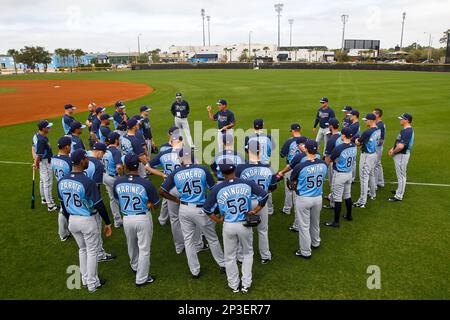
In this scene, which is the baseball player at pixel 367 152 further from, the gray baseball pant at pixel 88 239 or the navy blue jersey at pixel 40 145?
the navy blue jersey at pixel 40 145

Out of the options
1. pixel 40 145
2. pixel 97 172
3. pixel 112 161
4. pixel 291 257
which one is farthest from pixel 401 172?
pixel 40 145

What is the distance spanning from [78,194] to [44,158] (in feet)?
12.7

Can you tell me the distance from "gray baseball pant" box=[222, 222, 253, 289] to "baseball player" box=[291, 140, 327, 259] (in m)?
1.26

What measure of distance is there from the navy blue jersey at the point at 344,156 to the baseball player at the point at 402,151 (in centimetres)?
196

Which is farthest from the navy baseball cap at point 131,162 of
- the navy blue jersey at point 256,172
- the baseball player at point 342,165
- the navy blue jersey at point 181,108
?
the navy blue jersey at point 181,108

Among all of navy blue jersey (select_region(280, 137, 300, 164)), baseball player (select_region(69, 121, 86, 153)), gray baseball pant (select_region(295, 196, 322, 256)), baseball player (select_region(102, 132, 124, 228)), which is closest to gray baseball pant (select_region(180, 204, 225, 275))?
gray baseball pant (select_region(295, 196, 322, 256))

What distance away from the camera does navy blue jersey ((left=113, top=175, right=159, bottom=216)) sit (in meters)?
4.98

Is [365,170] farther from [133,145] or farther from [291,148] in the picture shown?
[133,145]

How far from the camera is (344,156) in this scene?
6.77m

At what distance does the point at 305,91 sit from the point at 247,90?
5.16 meters

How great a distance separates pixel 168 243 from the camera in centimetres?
665
